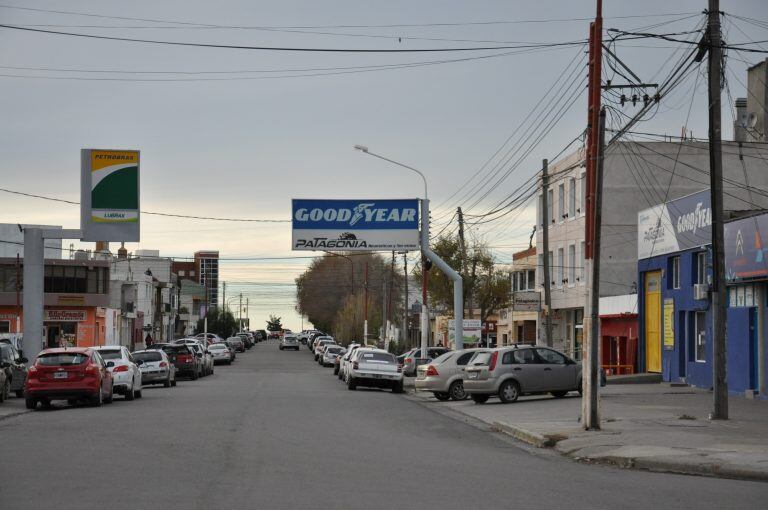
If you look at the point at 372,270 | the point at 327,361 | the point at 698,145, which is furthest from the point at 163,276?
the point at 698,145

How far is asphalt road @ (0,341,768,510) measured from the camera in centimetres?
1138

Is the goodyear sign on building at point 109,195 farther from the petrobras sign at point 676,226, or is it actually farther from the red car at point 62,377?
the petrobras sign at point 676,226

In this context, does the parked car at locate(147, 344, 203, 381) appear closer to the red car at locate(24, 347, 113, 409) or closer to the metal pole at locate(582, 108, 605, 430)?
the red car at locate(24, 347, 113, 409)

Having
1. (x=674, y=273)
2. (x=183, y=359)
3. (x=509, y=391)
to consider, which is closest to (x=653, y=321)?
(x=674, y=273)

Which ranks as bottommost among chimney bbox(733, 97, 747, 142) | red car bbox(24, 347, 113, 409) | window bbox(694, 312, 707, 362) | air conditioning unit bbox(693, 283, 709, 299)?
red car bbox(24, 347, 113, 409)

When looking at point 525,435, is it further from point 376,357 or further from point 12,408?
point 376,357

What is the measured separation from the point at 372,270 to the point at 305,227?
91.2 meters

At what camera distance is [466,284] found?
204 ft

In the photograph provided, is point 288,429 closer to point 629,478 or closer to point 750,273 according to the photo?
point 629,478

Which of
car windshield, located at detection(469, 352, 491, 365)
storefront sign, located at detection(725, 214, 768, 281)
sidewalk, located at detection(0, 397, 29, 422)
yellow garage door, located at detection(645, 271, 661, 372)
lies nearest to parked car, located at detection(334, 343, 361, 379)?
yellow garage door, located at detection(645, 271, 661, 372)

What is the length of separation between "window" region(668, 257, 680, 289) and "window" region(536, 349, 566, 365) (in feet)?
27.5

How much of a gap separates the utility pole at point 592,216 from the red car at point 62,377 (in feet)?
44.9

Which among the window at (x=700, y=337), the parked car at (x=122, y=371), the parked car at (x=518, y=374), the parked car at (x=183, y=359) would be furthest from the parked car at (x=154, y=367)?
the window at (x=700, y=337)

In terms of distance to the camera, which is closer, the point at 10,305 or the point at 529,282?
the point at 529,282
